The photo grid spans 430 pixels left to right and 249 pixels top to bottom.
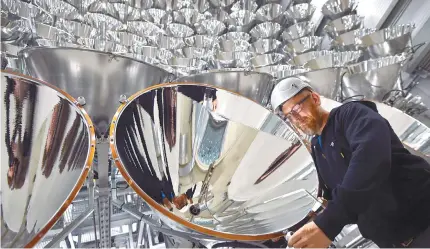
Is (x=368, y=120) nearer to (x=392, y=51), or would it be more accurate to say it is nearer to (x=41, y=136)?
(x=41, y=136)

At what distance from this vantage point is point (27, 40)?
7.98 ft

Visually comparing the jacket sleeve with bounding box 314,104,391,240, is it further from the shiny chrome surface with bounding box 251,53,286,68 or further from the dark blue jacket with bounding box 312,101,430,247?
the shiny chrome surface with bounding box 251,53,286,68

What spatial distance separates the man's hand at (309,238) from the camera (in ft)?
3.57

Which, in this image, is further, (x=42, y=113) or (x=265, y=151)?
(x=265, y=151)

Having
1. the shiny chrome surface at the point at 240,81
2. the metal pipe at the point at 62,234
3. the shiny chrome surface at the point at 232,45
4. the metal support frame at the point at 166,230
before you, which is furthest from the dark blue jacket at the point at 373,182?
the shiny chrome surface at the point at 232,45

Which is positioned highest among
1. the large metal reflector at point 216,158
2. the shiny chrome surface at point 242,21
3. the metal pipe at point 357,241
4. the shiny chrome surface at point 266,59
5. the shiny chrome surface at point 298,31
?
the shiny chrome surface at point 242,21

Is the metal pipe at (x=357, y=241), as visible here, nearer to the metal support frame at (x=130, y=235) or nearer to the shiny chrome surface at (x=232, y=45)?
the metal support frame at (x=130, y=235)

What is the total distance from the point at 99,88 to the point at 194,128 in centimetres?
46

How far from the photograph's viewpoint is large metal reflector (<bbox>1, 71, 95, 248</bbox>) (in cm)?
109

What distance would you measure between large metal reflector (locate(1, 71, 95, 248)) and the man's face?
703 mm

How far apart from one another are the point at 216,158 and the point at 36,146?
2.24ft

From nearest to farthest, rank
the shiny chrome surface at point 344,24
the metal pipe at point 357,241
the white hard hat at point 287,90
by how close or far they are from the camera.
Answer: the white hard hat at point 287,90
the metal pipe at point 357,241
the shiny chrome surface at point 344,24

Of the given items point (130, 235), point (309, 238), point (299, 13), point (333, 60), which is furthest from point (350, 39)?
point (309, 238)

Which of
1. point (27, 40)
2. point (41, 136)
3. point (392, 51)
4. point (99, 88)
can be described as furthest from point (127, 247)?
point (392, 51)
